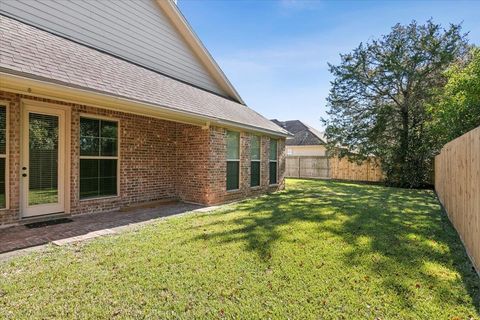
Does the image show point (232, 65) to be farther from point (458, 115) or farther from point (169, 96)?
point (458, 115)

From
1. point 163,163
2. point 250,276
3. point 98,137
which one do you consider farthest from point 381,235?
point 98,137

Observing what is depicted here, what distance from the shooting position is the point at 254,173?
10.6 m

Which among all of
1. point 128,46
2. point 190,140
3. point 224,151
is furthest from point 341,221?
point 128,46

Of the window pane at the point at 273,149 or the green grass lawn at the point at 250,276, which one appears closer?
the green grass lawn at the point at 250,276

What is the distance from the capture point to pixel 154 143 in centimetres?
→ 854

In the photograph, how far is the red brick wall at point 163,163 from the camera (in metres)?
6.90

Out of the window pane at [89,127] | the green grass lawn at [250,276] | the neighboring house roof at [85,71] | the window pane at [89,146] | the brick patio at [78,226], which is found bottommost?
the green grass lawn at [250,276]

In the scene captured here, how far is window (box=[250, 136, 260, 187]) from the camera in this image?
34.2 feet

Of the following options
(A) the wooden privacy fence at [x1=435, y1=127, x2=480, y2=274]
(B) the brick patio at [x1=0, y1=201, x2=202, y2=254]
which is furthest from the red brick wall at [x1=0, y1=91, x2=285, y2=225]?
(A) the wooden privacy fence at [x1=435, y1=127, x2=480, y2=274]

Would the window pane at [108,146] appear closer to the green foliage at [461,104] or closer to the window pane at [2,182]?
the window pane at [2,182]

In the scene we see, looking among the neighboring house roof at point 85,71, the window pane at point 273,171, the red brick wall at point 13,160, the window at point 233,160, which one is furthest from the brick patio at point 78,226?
the window pane at point 273,171

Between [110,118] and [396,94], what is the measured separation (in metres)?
15.7

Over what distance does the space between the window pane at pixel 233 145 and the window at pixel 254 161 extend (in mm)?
871

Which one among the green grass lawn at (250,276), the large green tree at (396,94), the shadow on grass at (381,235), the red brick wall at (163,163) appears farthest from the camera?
the large green tree at (396,94)
